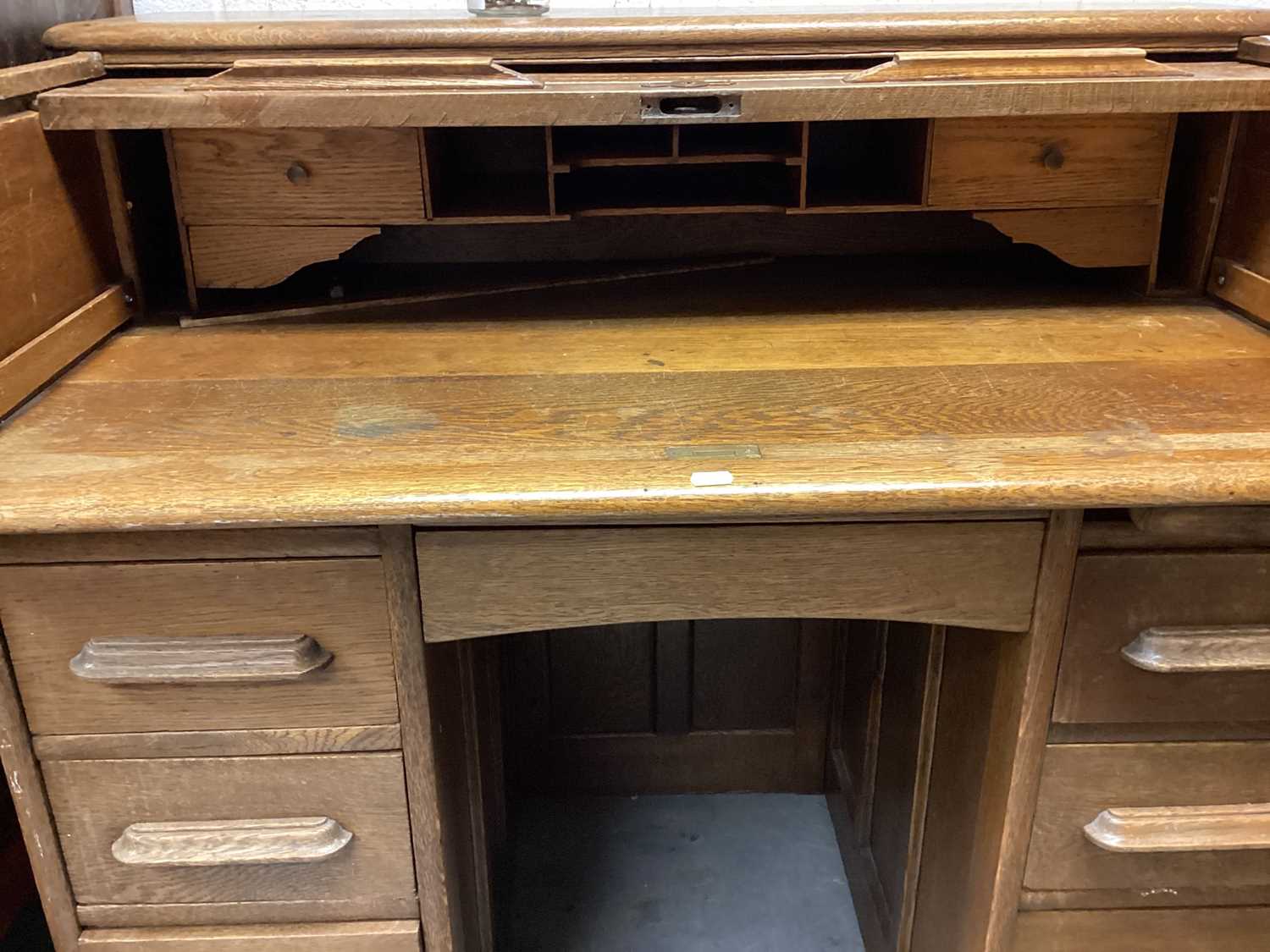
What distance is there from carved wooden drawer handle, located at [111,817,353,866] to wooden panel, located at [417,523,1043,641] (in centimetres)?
21

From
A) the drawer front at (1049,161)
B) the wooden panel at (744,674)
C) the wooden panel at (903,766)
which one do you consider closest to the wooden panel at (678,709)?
the wooden panel at (744,674)

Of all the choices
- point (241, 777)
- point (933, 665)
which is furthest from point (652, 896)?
point (241, 777)

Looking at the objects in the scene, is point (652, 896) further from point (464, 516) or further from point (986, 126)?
point (986, 126)

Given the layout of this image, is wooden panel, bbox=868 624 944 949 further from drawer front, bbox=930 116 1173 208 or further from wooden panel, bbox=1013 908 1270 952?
drawer front, bbox=930 116 1173 208

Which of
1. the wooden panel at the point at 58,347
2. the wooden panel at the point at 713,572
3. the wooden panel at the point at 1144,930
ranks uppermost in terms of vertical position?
the wooden panel at the point at 58,347

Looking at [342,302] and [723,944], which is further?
[723,944]

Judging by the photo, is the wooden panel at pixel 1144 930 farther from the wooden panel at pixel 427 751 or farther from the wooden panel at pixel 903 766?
the wooden panel at pixel 427 751

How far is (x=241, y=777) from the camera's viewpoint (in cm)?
86

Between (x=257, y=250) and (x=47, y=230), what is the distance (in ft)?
0.67

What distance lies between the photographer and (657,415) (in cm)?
86

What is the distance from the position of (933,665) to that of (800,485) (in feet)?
1.41

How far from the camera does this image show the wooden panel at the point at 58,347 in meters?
0.89

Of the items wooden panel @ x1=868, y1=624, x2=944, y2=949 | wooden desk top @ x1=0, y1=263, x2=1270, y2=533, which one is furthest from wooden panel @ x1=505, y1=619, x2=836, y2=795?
wooden desk top @ x1=0, y1=263, x2=1270, y2=533

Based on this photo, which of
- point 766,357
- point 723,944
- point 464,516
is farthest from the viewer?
point 723,944
